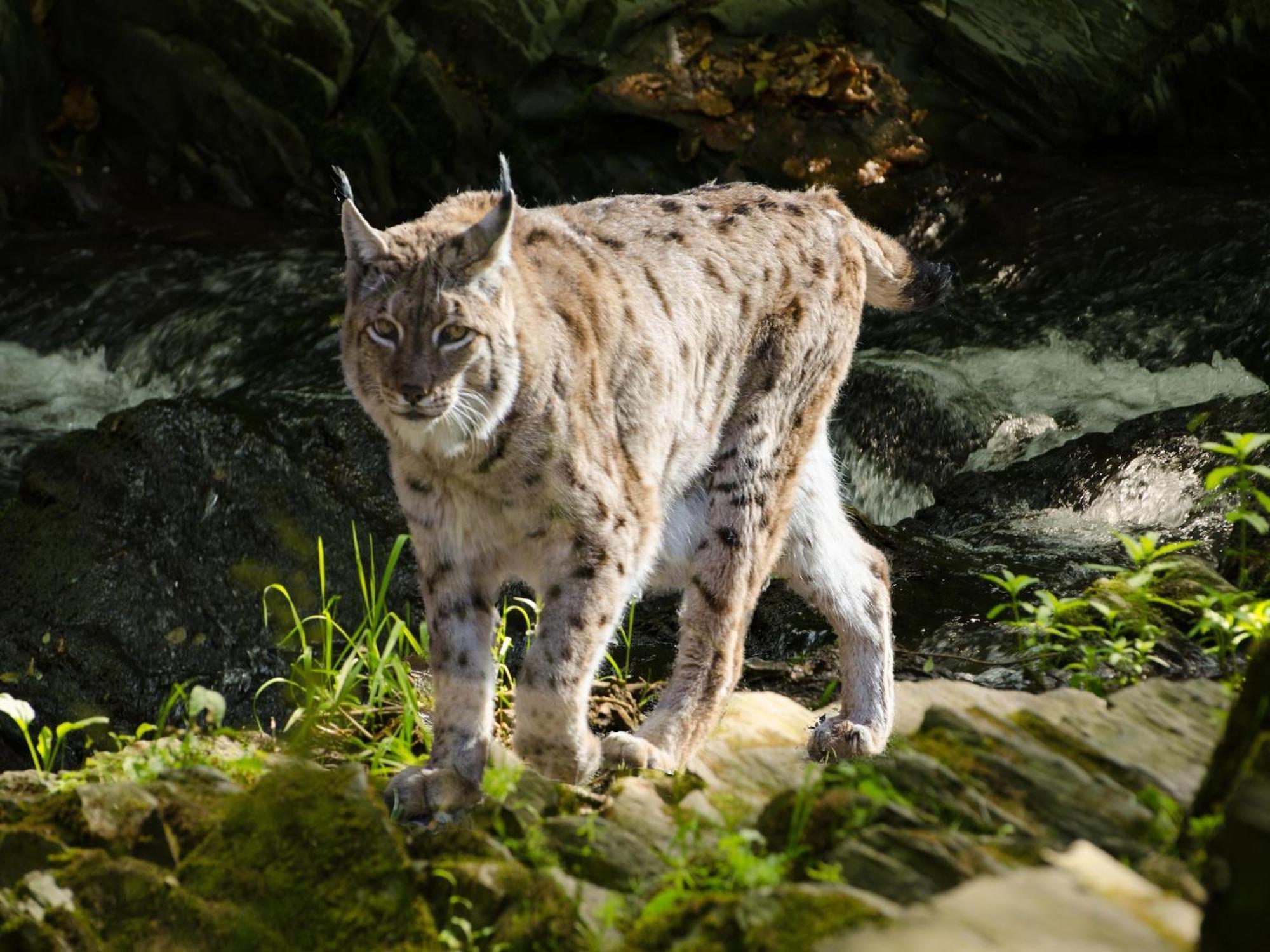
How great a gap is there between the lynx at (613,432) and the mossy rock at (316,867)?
2.91 feet

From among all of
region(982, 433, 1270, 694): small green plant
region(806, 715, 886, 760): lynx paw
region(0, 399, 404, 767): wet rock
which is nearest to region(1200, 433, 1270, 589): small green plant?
region(982, 433, 1270, 694): small green plant

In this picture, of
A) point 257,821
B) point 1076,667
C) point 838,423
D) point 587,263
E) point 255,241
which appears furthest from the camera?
point 255,241

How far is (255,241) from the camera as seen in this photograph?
12.6 meters

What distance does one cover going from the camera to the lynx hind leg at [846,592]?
547cm

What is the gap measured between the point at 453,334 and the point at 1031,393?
19.2 ft

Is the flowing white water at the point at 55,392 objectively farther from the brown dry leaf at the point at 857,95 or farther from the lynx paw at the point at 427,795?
the lynx paw at the point at 427,795

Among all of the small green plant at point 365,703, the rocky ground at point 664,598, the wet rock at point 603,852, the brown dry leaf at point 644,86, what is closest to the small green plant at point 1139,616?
the rocky ground at point 664,598

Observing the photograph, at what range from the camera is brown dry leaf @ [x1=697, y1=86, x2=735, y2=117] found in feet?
41.0

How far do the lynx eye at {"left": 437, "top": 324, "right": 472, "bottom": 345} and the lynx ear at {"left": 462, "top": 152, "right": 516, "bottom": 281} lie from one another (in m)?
0.17

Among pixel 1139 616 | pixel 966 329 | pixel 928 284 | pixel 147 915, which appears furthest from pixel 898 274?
pixel 966 329

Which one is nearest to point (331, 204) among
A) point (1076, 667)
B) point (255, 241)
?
point (255, 241)

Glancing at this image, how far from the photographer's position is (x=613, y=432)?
498 cm

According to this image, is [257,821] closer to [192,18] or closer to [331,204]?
[331,204]

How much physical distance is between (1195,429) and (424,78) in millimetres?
7248
